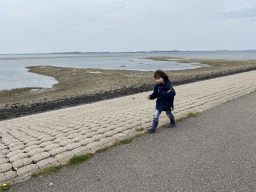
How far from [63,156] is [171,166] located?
7.88 feet

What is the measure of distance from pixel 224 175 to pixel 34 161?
3.90 meters

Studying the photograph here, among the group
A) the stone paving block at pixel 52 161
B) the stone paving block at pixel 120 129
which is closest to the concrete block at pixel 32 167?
the stone paving block at pixel 52 161

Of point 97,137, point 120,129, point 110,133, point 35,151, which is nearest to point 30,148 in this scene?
point 35,151

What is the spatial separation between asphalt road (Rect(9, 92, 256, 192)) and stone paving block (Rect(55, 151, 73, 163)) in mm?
379

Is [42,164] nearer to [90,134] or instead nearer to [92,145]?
[92,145]

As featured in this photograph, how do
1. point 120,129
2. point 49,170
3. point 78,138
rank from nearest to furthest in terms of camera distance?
point 49,170 → point 78,138 → point 120,129

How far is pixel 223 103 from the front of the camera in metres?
8.61

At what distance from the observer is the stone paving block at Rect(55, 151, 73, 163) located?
13.4 ft

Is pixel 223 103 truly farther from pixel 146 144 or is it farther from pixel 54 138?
pixel 54 138

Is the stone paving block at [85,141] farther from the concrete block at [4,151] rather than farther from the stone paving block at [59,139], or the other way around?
the concrete block at [4,151]

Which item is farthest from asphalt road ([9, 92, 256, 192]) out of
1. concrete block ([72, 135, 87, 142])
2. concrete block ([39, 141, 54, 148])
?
concrete block ([39, 141, 54, 148])

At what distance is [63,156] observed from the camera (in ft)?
13.7

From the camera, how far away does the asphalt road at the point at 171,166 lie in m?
3.22

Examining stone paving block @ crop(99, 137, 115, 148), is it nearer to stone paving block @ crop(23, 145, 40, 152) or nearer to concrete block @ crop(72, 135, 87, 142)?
concrete block @ crop(72, 135, 87, 142)
